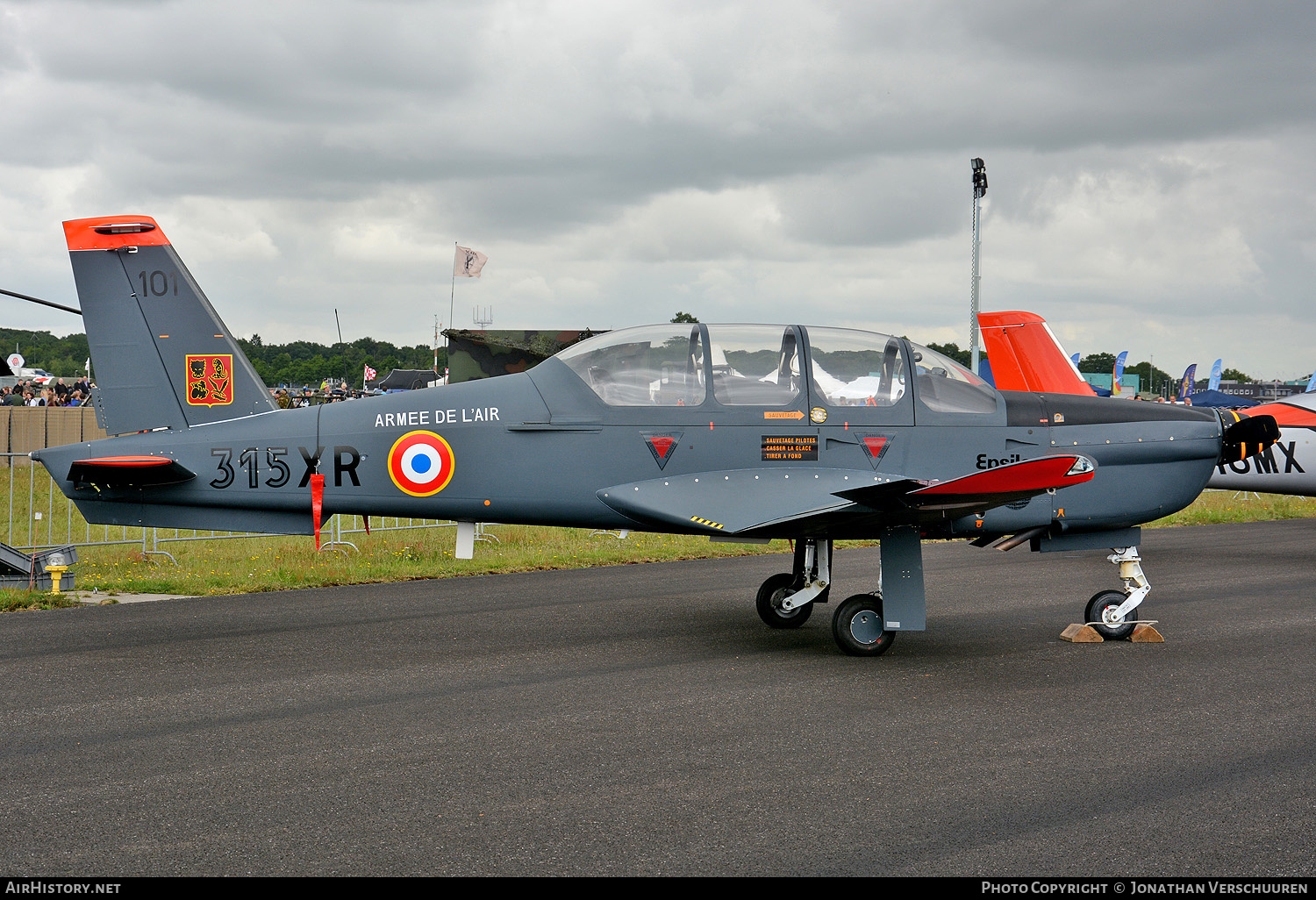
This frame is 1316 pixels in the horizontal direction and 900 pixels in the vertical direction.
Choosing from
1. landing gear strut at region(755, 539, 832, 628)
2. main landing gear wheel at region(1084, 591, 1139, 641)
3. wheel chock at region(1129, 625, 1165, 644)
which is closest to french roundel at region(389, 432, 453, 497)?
landing gear strut at region(755, 539, 832, 628)

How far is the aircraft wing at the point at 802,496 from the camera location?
680 cm

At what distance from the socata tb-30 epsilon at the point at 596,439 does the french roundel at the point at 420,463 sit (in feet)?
0.04

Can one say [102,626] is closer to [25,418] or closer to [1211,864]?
[1211,864]

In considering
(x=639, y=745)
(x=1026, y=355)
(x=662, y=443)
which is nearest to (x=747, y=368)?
(x=662, y=443)

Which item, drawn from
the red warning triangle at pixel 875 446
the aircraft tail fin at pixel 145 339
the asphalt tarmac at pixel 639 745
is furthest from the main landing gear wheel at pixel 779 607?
the aircraft tail fin at pixel 145 339

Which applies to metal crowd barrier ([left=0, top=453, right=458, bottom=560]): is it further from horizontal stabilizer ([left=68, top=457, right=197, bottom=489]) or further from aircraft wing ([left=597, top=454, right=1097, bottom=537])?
aircraft wing ([left=597, top=454, right=1097, bottom=537])

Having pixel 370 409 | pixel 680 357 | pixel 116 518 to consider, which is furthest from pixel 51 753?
pixel 680 357

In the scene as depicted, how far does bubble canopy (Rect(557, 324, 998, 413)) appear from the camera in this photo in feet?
25.3

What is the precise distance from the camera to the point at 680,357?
305 inches

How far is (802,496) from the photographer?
7457 millimetres

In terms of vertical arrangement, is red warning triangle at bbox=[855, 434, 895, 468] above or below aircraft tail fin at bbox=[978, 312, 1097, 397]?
below

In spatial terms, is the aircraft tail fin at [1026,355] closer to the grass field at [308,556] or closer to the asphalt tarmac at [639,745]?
the grass field at [308,556]

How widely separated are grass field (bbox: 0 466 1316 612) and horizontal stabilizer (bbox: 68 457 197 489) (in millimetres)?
2892

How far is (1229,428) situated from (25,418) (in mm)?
30477
